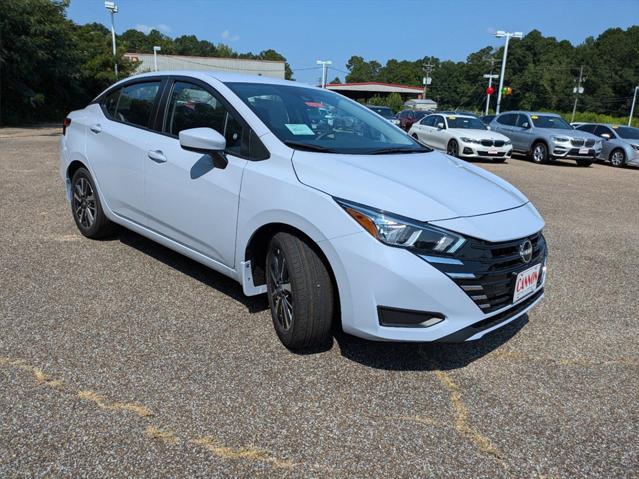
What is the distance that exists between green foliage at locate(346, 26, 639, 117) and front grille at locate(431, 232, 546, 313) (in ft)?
339

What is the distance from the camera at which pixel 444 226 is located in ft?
8.62

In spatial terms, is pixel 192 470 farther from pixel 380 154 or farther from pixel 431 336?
pixel 380 154

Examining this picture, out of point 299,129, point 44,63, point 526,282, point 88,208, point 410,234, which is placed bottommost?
point 88,208

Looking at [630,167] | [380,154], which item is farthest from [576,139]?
[380,154]

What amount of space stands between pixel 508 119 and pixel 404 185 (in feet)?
55.1

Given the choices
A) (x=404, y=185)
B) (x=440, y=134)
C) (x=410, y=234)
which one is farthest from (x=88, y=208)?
(x=440, y=134)

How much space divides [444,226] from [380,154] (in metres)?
0.97

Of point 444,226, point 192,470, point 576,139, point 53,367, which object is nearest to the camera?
point 192,470

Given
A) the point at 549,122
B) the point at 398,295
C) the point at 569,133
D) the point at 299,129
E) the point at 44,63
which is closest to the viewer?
the point at 398,295

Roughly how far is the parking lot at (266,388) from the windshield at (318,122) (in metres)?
1.25

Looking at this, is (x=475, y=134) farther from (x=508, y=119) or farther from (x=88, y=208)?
(x=88, y=208)

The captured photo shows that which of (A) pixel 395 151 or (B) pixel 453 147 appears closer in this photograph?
(A) pixel 395 151

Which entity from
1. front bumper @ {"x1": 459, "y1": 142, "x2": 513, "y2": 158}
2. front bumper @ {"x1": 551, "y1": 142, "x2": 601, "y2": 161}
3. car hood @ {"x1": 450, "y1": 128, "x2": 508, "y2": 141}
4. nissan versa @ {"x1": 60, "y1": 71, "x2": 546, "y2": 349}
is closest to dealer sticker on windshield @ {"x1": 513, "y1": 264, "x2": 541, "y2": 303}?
nissan versa @ {"x1": 60, "y1": 71, "x2": 546, "y2": 349}

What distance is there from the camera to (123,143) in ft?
13.8
